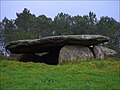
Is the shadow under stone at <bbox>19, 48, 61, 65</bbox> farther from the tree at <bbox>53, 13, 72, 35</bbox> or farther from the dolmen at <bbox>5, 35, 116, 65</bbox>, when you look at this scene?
the tree at <bbox>53, 13, 72, 35</bbox>

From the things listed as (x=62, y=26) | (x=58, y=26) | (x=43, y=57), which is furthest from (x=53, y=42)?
(x=58, y=26)

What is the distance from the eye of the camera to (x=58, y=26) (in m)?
45.1

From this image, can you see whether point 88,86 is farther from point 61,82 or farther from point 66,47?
point 66,47

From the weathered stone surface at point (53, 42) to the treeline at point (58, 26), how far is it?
1693cm

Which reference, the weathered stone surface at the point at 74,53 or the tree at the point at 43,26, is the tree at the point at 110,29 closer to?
the tree at the point at 43,26

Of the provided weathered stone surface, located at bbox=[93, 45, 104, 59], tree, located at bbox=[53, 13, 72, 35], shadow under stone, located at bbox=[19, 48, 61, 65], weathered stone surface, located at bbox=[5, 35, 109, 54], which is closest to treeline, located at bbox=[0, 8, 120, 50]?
A: tree, located at bbox=[53, 13, 72, 35]

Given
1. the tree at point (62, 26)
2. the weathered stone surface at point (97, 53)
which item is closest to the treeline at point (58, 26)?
the tree at point (62, 26)

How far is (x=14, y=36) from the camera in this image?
39938mm

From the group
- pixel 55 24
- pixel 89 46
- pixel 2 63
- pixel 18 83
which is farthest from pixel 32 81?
pixel 55 24

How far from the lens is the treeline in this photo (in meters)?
41.8

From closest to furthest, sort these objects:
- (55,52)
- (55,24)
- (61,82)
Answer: (61,82), (55,52), (55,24)

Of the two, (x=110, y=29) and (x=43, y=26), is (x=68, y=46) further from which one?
(x=43, y=26)

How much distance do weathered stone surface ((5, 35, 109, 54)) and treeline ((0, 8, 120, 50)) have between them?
1693cm

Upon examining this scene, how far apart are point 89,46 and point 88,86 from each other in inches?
507
